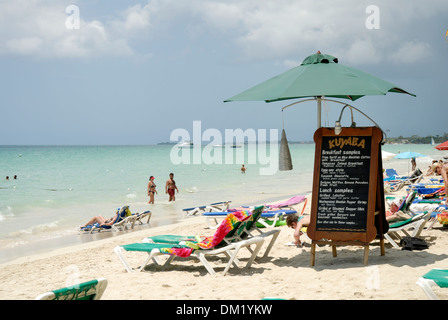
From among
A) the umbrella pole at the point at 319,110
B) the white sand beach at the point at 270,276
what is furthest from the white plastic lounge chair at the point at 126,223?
the umbrella pole at the point at 319,110

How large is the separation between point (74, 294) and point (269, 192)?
68.3ft

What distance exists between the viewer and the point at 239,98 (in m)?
Result: 5.86

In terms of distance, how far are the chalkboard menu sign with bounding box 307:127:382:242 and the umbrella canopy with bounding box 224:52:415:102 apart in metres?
0.57

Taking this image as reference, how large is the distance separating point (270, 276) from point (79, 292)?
297cm

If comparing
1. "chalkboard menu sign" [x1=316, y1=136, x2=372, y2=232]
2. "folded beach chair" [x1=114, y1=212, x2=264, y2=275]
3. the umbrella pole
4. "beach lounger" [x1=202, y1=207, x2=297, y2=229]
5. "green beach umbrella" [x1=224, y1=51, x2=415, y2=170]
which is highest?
"green beach umbrella" [x1=224, y1=51, x2=415, y2=170]

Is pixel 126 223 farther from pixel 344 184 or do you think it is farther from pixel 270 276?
pixel 344 184

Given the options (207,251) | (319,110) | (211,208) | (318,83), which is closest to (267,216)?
(211,208)

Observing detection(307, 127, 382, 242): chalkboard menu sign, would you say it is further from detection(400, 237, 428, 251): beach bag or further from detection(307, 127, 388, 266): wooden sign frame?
detection(400, 237, 428, 251): beach bag

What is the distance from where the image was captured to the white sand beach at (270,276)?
4.72 meters

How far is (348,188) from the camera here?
563 cm

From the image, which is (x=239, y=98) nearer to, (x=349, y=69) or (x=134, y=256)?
(x=349, y=69)

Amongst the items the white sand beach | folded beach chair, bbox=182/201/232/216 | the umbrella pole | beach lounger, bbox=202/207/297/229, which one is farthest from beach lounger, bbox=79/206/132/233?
the umbrella pole

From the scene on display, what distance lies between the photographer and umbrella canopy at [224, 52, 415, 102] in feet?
17.2
